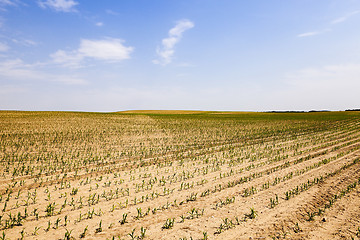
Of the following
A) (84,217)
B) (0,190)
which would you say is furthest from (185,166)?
(0,190)

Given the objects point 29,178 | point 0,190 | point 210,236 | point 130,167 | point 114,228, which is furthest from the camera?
point 130,167

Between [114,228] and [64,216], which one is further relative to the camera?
[64,216]

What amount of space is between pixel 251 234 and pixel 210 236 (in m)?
0.98

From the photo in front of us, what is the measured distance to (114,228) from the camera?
5.14 m

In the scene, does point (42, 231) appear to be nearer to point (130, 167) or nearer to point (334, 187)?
point (130, 167)

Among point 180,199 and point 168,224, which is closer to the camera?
point 168,224

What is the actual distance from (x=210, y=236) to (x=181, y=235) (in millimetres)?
684

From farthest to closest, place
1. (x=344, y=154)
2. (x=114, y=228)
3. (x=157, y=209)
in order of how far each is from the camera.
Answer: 1. (x=344, y=154)
2. (x=157, y=209)
3. (x=114, y=228)

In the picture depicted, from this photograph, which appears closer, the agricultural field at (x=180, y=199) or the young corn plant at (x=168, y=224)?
the agricultural field at (x=180, y=199)

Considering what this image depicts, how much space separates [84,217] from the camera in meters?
5.68

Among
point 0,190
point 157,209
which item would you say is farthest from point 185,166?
point 0,190

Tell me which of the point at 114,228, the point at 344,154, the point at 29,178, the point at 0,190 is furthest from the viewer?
the point at 344,154

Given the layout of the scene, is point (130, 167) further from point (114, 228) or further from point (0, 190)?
point (114, 228)

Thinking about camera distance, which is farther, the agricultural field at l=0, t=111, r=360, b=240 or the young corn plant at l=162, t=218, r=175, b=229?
the young corn plant at l=162, t=218, r=175, b=229
